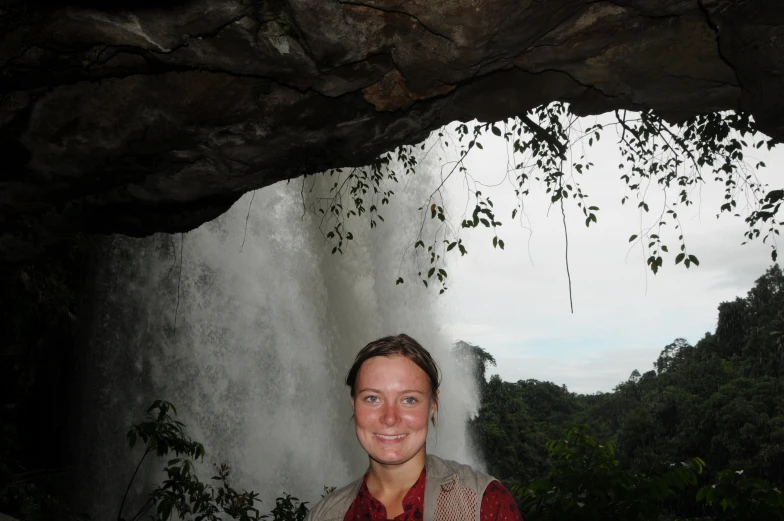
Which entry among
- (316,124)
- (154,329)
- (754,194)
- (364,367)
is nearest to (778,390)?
(754,194)

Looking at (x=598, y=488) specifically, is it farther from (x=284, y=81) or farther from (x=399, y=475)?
(x=284, y=81)

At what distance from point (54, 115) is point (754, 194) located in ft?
20.2

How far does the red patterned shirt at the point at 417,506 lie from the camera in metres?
1.41

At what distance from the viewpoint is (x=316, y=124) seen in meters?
3.91

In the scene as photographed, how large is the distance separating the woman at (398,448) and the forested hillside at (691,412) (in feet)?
34.2

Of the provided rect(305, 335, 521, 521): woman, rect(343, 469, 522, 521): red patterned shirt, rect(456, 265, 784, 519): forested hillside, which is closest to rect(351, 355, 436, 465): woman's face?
rect(305, 335, 521, 521): woman

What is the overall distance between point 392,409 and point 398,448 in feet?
0.35

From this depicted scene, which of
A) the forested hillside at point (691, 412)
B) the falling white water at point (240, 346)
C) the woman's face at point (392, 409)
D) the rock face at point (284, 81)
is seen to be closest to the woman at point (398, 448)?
the woman's face at point (392, 409)

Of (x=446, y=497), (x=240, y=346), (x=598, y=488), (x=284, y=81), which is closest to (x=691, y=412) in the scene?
(x=240, y=346)

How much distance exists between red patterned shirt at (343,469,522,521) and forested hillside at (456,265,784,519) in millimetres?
10422

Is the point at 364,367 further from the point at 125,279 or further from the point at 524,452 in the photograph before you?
the point at 524,452

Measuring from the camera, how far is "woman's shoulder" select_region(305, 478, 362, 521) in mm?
1567

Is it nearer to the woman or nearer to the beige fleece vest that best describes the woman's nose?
the woman

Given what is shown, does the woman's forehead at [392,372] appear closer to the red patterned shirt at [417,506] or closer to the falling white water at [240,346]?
the red patterned shirt at [417,506]
